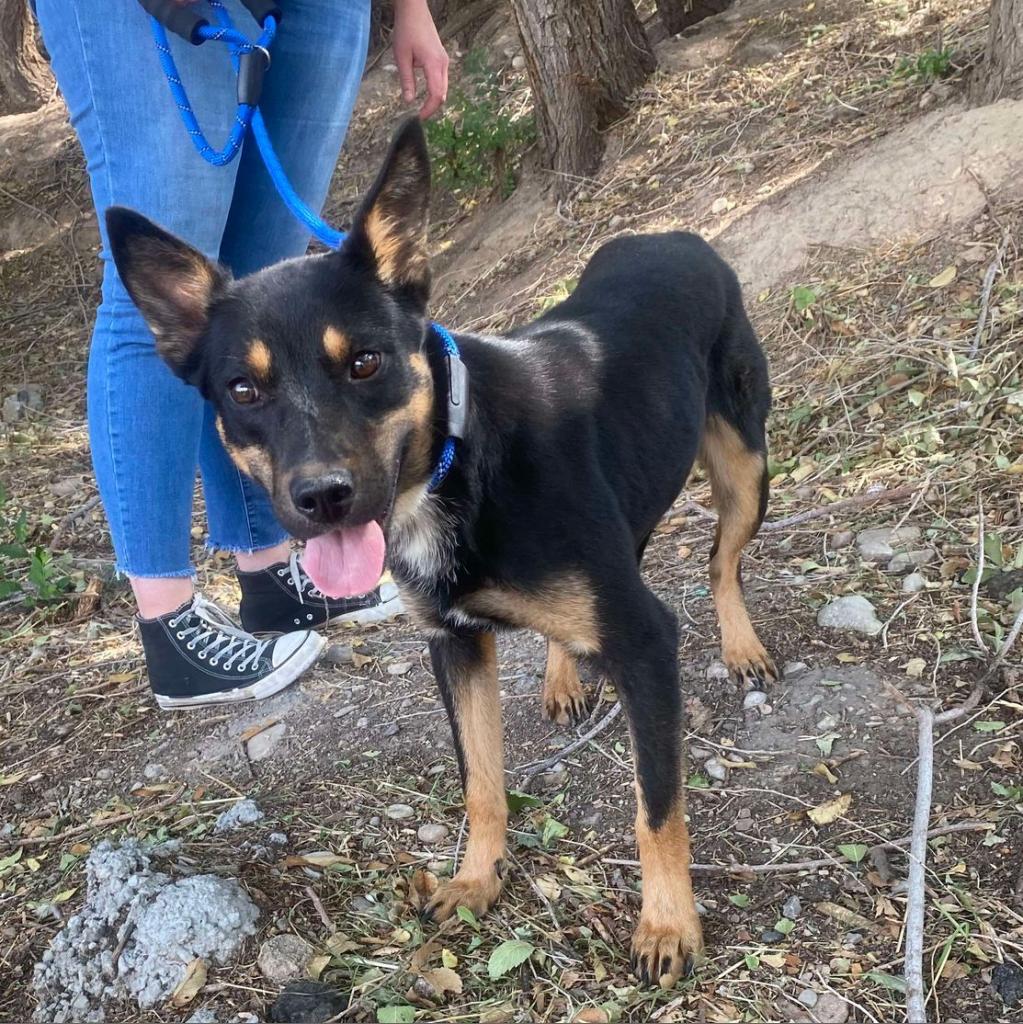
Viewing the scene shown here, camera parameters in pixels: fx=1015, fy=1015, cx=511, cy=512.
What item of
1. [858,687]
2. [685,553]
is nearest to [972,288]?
[685,553]

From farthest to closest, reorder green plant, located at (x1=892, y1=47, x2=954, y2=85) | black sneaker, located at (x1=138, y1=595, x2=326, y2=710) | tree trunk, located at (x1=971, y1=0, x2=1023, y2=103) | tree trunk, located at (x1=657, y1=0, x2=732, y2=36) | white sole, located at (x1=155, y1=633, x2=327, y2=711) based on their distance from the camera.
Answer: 1. tree trunk, located at (x1=657, y1=0, x2=732, y2=36)
2. green plant, located at (x1=892, y1=47, x2=954, y2=85)
3. tree trunk, located at (x1=971, y1=0, x2=1023, y2=103)
4. white sole, located at (x1=155, y1=633, x2=327, y2=711)
5. black sneaker, located at (x1=138, y1=595, x2=326, y2=710)

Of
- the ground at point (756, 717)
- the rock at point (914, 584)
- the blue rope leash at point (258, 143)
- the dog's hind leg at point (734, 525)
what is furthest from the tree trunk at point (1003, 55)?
the blue rope leash at point (258, 143)

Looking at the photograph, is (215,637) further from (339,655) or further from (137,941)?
(137,941)

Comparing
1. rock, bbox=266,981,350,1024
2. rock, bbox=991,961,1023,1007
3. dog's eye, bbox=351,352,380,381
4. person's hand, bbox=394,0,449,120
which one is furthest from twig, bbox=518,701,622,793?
person's hand, bbox=394,0,449,120

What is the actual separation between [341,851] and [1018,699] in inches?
82.4

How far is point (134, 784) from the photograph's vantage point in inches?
137

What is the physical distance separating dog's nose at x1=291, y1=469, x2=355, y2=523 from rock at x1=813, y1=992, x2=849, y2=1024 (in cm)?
161

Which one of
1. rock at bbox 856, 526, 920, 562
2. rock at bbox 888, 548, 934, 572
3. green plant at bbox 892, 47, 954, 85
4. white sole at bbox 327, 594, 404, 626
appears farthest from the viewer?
green plant at bbox 892, 47, 954, 85

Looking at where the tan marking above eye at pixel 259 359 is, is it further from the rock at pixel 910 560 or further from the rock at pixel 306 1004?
the rock at pixel 910 560

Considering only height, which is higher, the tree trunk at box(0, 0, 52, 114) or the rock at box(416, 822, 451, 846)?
the tree trunk at box(0, 0, 52, 114)

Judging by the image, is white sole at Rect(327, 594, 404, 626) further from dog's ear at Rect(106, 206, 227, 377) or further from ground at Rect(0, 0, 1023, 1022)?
dog's ear at Rect(106, 206, 227, 377)

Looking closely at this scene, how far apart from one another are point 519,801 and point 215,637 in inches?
50.7

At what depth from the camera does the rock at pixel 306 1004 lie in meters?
2.39

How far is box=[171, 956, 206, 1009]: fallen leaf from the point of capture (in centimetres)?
246
